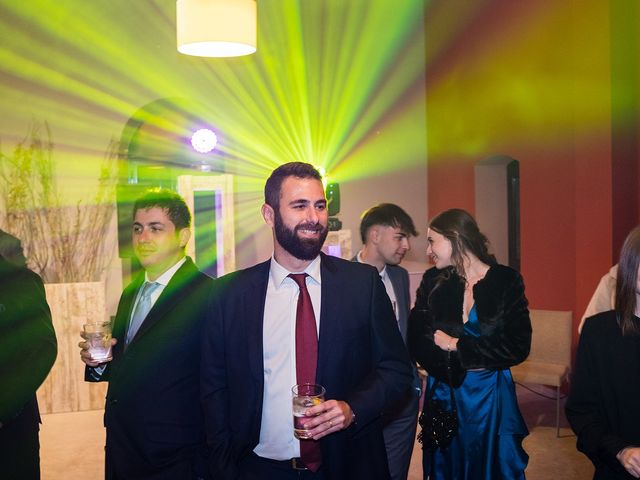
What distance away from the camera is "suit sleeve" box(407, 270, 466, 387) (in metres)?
3.05

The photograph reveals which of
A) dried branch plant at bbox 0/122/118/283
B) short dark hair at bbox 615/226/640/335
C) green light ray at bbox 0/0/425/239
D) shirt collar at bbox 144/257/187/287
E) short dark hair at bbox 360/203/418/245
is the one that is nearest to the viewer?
short dark hair at bbox 615/226/640/335

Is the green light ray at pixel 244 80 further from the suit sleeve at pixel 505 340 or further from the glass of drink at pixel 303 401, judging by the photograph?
the glass of drink at pixel 303 401

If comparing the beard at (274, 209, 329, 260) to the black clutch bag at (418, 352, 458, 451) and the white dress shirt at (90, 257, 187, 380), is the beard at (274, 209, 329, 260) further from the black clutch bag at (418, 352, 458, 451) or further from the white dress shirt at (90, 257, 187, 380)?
the black clutch bag at (418, 352, 458, 451)

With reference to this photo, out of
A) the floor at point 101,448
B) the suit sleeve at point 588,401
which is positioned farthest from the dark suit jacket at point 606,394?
the floor at point 101,448

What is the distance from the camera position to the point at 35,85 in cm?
692

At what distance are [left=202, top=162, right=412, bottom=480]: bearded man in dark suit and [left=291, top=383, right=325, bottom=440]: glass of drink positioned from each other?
5.9 inches

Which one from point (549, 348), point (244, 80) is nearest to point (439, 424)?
point (549, 348)

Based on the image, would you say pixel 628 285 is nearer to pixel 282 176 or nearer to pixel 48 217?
pixel 282 176

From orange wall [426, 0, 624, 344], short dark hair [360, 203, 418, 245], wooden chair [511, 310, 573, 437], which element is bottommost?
wooden chair [511, 310, 573, 437]

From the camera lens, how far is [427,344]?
10.3 ft

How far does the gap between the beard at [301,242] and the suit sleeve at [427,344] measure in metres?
1.11

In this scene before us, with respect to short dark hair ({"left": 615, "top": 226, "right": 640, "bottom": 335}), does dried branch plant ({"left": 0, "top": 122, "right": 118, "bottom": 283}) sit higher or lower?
higher

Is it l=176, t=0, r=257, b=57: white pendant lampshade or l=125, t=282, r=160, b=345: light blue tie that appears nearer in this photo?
l=125, t=282, r=160, b=345: light blue tie

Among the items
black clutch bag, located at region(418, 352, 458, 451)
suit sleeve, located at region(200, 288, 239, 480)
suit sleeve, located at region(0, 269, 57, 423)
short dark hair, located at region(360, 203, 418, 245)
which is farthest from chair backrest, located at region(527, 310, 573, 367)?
suit sleeve, located at region(0, 269, 57, 423)
